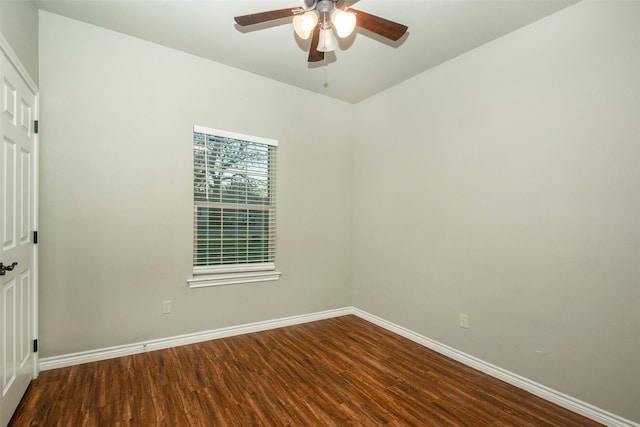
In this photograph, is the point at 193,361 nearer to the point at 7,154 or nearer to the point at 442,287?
the point at 7,154

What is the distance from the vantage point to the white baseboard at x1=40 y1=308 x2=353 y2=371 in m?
2.52

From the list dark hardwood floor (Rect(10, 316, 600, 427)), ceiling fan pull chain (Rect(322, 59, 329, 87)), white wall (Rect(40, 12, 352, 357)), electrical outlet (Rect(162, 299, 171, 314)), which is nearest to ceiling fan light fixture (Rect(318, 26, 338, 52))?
ceiling fan pull chain (Rect(322, 59, 329, 87))

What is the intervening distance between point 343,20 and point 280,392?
2.58m

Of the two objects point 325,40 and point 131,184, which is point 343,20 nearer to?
point 325,40

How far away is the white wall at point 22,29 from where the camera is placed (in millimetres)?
1837

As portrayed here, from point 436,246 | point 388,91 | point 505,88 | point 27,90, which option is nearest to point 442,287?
point 436,246

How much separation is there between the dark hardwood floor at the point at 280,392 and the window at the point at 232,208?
2.68 ft

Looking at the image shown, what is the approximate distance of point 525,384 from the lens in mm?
2355

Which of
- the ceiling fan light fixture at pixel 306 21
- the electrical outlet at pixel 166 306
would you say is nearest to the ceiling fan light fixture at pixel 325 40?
the ceiling fan light fixture at pixel 306 21

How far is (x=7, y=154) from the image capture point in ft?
6.05

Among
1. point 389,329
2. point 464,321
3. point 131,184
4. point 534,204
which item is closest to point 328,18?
point 534,204

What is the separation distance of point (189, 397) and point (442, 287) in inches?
94.9

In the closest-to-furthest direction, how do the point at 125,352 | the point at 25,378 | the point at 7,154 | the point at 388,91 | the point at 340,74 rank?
the point at 7,154 < the point at 25,378 < the point at 125,352 < the point at 340,74 < the point at 388,91

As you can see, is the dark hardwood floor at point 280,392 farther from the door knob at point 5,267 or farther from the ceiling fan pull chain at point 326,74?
the ceiling fan pull chain at point 326,74
